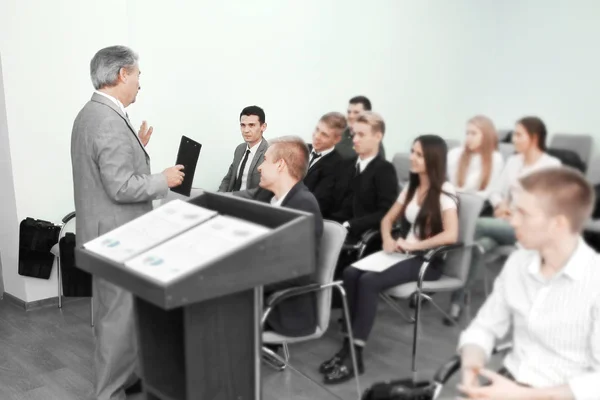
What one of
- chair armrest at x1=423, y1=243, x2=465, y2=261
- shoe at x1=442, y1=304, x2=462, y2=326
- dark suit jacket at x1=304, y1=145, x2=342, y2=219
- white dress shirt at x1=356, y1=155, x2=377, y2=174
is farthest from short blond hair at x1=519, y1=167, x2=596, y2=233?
dark suit jacket at x1=304, y1=145, x2=342, y2=219

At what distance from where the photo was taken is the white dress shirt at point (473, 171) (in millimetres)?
1660

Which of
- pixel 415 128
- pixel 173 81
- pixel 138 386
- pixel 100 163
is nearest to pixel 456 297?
pixel 415 128

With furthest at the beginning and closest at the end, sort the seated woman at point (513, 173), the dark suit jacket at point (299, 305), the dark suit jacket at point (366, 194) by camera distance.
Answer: the dark suit jacket at point (299, 305) < the dark suit jacket at point (366, 194) < the seated woman at point (513, 173)

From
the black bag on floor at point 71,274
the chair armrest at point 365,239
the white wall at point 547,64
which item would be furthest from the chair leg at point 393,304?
the black bag on floor at point 71,274

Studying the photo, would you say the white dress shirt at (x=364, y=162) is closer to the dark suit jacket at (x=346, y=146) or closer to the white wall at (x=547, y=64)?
the dark suit jacket at (x=346, y=146)

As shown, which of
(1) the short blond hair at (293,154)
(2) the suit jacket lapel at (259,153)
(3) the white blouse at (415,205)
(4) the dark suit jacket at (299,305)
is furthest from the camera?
(2) the suit jacket lapel at (259,153)

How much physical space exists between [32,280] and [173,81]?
182cm

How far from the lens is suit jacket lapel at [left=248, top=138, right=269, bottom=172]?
9.50ft

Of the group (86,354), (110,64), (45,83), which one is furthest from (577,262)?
(45,83)

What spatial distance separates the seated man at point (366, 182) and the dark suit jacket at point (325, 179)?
43 millimetres

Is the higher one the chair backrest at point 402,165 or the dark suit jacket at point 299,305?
the chair backrest at point 402,165

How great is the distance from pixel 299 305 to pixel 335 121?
0.80 m

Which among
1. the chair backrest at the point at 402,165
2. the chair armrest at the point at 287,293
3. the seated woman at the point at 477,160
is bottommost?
the chair armrest at the point at 287,293

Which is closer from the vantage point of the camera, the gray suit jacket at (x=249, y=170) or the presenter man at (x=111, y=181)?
the presenter man at (x=111, y=181)
